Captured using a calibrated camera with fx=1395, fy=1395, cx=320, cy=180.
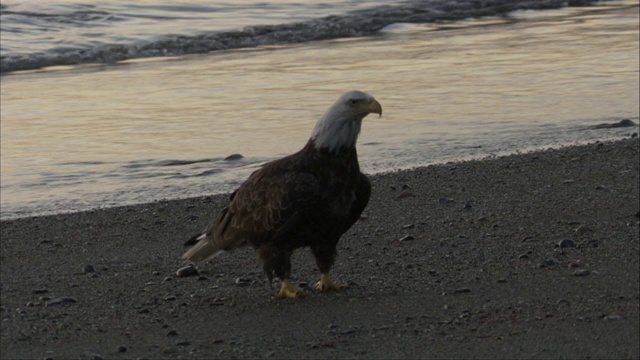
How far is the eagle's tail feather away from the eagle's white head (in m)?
0.74

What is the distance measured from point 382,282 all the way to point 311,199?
0.69 m

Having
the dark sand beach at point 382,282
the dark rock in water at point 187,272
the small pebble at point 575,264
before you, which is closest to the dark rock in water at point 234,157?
the dark sand beach at point 382,282

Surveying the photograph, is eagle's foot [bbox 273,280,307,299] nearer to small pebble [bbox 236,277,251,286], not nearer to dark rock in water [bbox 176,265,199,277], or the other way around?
small pebble [bbox 236,277,251,286]

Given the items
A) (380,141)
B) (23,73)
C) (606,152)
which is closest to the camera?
(606,152)

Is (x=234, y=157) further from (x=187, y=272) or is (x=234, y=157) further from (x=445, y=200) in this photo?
(x=187, y=272)

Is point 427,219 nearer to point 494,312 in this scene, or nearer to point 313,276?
point 313,276

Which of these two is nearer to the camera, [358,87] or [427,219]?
[427,219]

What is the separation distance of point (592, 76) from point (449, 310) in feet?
27.3

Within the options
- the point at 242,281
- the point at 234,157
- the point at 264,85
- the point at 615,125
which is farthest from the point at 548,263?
the point at 264,85

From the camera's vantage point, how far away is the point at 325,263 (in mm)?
6551

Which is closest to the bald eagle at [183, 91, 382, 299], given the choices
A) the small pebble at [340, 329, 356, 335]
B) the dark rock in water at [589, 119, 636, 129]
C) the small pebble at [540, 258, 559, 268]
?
the small pebble at [340, 329, 356, 335]

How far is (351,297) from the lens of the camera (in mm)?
6438

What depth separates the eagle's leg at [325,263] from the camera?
6516 mm

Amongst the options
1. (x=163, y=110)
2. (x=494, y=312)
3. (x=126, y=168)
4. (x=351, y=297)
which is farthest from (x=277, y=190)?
(x=163, y=110)
